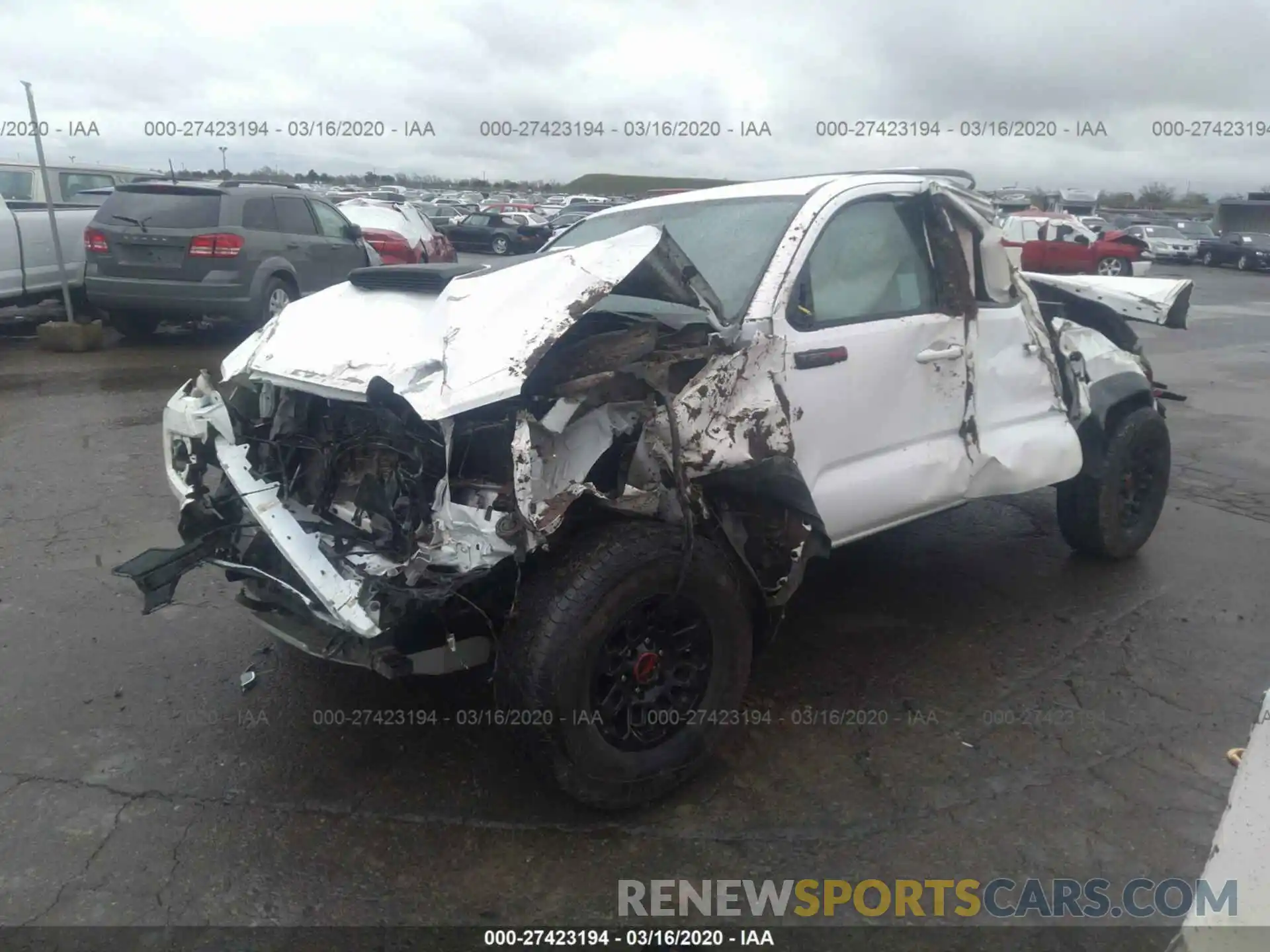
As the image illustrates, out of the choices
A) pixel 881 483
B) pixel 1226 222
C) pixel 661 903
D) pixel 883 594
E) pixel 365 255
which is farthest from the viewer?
pixel 1226 222

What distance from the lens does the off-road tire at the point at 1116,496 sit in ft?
16.2

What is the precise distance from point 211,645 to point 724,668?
233 centimetres

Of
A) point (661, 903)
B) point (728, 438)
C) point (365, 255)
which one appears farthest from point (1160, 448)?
point (365, 255)

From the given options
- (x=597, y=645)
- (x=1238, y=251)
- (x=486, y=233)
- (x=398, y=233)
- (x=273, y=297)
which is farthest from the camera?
(x=1238, y=251)

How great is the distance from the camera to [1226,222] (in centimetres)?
3941

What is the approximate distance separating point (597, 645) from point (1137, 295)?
12.7 feet

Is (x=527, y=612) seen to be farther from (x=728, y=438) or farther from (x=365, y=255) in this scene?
(x=365, y=255)

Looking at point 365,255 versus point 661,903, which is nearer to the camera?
point 661,903

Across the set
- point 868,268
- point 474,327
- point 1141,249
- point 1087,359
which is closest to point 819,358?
point 868,268

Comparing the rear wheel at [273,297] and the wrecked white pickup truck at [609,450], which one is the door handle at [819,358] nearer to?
the wrecked white pickup truck at [609,450]

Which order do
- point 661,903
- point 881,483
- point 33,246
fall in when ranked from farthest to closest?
point 33,246
point 881,483
point 661,903

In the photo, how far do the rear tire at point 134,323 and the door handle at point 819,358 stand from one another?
9394mm

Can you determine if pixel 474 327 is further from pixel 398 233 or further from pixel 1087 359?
pixel 398 233

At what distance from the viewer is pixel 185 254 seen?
996 cm
